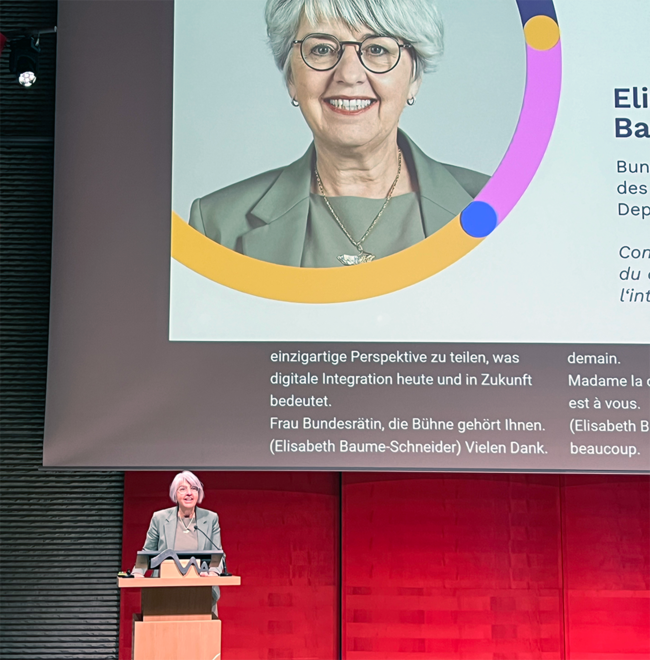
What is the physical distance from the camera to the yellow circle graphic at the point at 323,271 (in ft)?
12.9

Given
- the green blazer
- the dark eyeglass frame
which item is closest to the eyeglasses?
the dark eyeglass frame

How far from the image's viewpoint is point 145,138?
4016 mm

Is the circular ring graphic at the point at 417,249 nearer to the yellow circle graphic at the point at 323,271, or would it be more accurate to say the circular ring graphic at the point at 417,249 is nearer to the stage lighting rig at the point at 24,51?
the yellow circle graphic at the point at 323,271

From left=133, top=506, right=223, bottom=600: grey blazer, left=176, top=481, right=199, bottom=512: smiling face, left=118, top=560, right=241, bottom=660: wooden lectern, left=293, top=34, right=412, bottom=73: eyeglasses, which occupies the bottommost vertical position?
left=118, top=560, right=241, bottom=660: wooden lectern

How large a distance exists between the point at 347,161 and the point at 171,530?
193cm

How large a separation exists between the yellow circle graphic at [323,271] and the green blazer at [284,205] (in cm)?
6

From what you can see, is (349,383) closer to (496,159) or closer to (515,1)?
(496,159)

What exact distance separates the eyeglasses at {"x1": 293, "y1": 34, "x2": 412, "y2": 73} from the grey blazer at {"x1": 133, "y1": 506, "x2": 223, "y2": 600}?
7.22ft

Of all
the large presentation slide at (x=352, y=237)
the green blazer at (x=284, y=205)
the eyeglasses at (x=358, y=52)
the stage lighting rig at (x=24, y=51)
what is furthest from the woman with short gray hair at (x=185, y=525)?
the stage lighting rig at (x=24, y=51)

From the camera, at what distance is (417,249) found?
3959 millimetres

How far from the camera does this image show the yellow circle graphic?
3924 millimetres

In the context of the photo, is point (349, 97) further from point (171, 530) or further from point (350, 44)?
point (171, 530)

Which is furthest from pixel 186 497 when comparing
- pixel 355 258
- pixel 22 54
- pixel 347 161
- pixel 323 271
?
pixel 22 54

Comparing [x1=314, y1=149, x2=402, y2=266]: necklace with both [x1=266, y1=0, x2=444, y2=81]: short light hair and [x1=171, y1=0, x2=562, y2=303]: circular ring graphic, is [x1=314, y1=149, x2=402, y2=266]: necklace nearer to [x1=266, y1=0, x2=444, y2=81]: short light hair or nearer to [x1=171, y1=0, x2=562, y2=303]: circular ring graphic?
[x1=171, y1=0, x2=562, y2=303]: circular ring graphic
